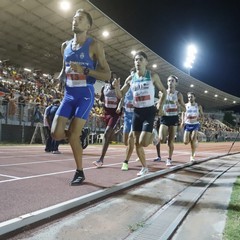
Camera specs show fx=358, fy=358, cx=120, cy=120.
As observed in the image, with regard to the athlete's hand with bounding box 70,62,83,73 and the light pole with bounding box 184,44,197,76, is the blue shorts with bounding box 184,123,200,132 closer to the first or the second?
the athlete's hand with bounding box 70,62,83,73

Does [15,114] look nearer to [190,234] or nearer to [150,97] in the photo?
[150,97]

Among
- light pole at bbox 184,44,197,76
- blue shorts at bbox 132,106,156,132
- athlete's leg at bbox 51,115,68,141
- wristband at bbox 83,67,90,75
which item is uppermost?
light pole at bbox 184,44,197,76

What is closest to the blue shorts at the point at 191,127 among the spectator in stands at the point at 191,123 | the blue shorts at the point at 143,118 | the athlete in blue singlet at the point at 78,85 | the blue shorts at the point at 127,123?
the spectator in stands at the point at 191,123

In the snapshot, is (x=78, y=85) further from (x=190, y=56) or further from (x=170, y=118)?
(x=190, y=56)

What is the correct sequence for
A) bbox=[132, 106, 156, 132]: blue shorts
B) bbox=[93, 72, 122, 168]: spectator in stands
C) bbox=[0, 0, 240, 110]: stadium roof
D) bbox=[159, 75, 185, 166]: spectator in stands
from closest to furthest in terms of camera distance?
bbox=[132, 106, 156, 132]: blue shorts, bbox=[93, 72, 122, 168]: spectator in stands, bbox=[159, 75, 185, 166]: spectator in stands, bbox=[0, 0, 240, 110]: stadium roof

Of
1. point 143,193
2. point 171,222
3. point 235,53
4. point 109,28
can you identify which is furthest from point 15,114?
point 235,53

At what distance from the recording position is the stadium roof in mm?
21734

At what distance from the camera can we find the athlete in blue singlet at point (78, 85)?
5160 mm

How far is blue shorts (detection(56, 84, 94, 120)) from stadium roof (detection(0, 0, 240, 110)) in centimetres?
1703

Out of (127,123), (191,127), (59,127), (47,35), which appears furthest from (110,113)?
(47,35)

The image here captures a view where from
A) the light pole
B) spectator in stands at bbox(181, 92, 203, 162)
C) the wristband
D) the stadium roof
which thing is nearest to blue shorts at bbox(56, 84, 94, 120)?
the wristband

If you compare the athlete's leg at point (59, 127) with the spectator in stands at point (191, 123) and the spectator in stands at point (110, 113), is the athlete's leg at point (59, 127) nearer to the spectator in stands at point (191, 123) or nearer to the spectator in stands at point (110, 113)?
the spectator in stands at point (110, 113)

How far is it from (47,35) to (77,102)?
2233 centimetres

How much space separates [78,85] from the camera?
17.0 ft
